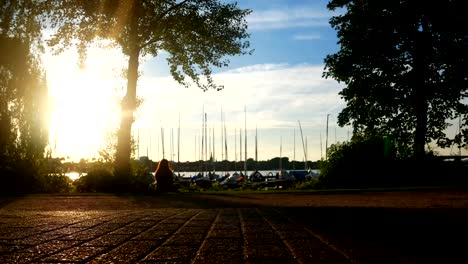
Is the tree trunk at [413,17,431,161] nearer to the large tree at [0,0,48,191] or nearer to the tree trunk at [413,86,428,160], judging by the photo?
the tree trunk at [413,86,428,160]

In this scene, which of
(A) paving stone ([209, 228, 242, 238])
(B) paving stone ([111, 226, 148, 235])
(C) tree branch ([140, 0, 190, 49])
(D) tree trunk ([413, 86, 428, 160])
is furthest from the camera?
(D) tree trunk ([413, 86, 428, 160])

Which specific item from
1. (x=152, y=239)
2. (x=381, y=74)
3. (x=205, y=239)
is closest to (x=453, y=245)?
(x=205, y=239)

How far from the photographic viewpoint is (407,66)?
28547 mm

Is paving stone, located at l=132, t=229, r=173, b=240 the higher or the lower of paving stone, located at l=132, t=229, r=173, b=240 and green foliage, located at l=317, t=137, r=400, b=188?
the lower

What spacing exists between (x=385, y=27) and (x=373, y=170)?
9001mm

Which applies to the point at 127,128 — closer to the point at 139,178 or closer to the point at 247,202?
the point at 139,178

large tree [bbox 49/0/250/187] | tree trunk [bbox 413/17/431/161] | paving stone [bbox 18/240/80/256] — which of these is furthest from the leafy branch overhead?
paving stone [bbox 18/240/80/256]

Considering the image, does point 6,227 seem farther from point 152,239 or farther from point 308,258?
point 308,258

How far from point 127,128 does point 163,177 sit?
3220mm

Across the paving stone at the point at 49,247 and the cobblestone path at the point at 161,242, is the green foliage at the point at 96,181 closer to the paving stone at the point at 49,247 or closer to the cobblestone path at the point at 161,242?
the cobblestone path at the point at 161,242

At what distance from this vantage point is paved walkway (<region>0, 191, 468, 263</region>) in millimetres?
4270

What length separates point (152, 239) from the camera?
5254mm

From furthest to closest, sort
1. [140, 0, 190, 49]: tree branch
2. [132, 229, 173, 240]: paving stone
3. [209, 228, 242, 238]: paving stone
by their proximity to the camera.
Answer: [140, 0, 190, 49]: tree branch → [209, 228, 242, 238]: paving stone → [132, 229, 173, 240]: paving stone

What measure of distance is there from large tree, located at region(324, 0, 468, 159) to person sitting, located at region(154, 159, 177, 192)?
1262 cm
